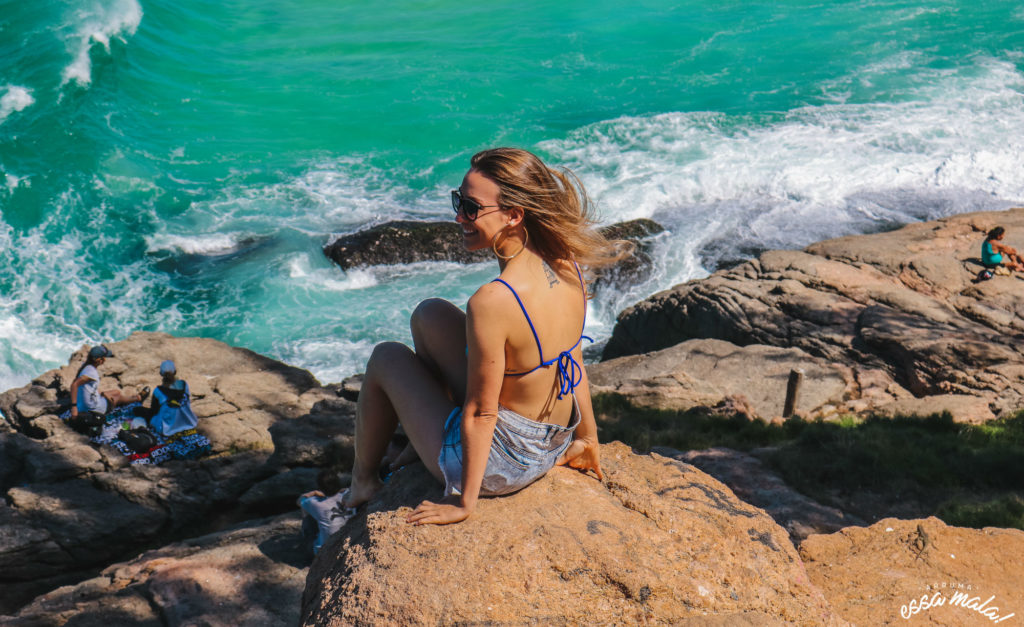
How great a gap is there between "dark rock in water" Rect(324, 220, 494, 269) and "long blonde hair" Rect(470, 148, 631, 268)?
42.0 feet

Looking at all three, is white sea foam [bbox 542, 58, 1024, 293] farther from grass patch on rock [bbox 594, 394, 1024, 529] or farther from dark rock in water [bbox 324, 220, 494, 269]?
grass patch on rock [bbox 594, 394, 1024, 529]

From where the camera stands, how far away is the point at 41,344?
14000mm

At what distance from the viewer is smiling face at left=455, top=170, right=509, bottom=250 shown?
10.4 ft

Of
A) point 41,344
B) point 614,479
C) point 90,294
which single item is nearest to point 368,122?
point 90,294

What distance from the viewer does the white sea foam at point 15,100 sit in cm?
2138

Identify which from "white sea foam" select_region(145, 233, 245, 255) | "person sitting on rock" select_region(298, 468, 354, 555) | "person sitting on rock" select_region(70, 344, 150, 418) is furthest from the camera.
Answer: "white sea foam" select_region(145, 233, 245, 255)

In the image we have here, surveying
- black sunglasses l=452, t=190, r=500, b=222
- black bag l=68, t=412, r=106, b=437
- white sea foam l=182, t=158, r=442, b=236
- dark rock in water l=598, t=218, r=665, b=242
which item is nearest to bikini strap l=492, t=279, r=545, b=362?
black sunglasses l=452, t=190, r=500, b=222

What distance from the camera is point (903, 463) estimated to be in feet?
21.4

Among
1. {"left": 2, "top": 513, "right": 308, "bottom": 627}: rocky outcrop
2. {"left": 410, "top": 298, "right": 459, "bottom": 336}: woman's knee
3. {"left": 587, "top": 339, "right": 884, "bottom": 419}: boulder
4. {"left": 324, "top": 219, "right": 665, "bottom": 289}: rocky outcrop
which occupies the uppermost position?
{"left": 410, "top": 298, "right": 459, "bottom": 336}: woman's knee

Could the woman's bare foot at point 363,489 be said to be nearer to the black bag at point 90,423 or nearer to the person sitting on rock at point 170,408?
the person sitting on rock at point 170,408

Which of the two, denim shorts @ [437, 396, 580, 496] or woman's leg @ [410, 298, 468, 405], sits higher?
woman's leg @ [410, 298, 468, 405]

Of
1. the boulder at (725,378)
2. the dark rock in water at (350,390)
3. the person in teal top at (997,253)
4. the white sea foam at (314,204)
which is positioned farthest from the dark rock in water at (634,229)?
the dark rock in water at (350,390)

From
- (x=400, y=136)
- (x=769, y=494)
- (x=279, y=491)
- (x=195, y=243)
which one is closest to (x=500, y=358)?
(x=769, y=494)

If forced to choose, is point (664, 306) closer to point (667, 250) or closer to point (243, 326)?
point (667, 250)
